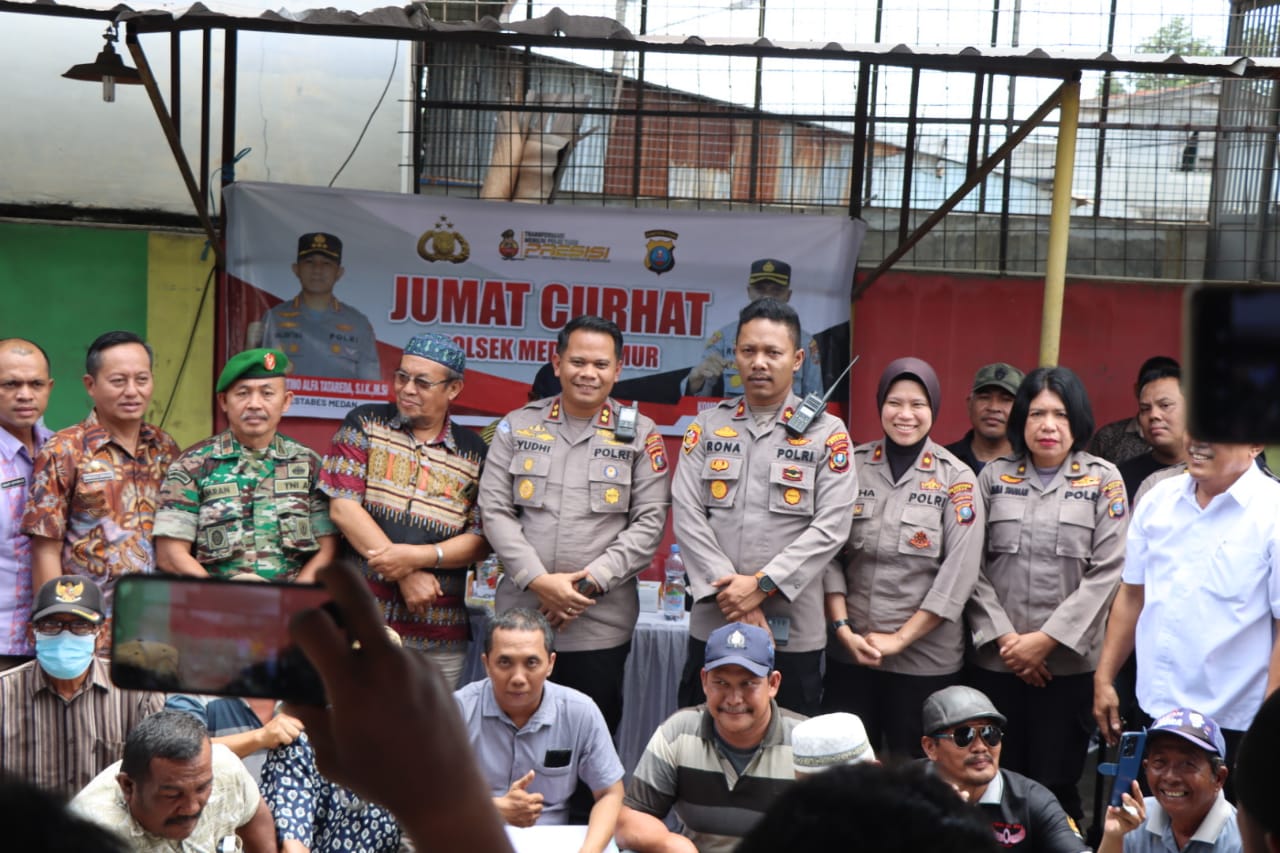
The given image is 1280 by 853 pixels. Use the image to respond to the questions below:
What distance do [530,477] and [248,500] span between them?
3.03 feet

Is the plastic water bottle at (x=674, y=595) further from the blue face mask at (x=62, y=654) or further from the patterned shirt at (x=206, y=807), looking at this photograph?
the blue face mask at (x=62, y=654)

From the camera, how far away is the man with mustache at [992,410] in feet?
16.5

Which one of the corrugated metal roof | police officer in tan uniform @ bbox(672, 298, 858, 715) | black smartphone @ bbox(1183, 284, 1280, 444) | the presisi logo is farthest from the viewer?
the presisi logo

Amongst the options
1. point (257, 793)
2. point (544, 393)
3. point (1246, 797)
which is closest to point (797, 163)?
point (544, 393)

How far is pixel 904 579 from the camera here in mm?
4582

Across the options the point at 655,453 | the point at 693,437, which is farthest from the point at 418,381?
the point at 693,437

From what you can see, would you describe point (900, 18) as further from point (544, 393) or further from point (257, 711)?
point (257, 711)

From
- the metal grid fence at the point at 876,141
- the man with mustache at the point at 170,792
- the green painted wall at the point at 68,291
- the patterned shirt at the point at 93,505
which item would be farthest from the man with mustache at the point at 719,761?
the green painted wall at the point at 68,291

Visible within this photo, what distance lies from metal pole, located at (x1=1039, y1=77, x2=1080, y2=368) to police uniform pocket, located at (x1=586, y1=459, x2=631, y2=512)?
159 cm

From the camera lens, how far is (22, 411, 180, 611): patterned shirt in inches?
175

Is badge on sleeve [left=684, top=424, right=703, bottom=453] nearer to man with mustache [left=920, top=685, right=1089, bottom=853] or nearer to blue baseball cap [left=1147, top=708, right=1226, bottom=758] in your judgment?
man with mustache [left=920, top=685, right=1089, bottom=853]

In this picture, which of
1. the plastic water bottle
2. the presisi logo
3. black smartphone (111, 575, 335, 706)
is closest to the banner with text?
the presisi logo

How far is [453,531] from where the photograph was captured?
15.2ft

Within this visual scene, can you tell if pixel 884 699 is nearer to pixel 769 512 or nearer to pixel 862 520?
pixel 862 520
